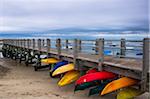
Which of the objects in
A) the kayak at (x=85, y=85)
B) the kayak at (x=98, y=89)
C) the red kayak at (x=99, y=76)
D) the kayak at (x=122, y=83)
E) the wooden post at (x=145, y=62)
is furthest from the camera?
the kayak at (x=98, y=89)

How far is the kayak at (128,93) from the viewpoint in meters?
8.06

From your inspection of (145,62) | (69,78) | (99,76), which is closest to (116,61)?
(99,76)

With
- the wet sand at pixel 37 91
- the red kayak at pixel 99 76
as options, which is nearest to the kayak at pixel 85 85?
the red kayak at pixel 99 76

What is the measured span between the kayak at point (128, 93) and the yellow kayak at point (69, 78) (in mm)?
3023

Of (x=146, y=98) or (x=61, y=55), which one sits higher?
(x=61, y=55)

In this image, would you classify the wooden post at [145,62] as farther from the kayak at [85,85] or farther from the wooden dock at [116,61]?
the kayak at [85,85]

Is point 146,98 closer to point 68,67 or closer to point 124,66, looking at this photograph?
point 124,66

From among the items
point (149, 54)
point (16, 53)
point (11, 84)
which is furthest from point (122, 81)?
point (16, 53)

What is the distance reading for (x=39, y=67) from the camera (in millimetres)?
17922

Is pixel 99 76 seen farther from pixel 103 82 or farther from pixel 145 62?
pixel 145 62

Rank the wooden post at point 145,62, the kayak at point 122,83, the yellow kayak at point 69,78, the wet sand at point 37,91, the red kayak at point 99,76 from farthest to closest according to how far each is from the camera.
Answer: the yellow kayak at point 69,78 → the wet sand at point 37,91 → the red kayak at point 99,76 → the kayak at point 122,83 → the wooden post at point 145,62

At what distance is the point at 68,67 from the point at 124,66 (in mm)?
3988

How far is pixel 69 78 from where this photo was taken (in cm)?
1084

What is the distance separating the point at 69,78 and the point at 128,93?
3399 millimetres
